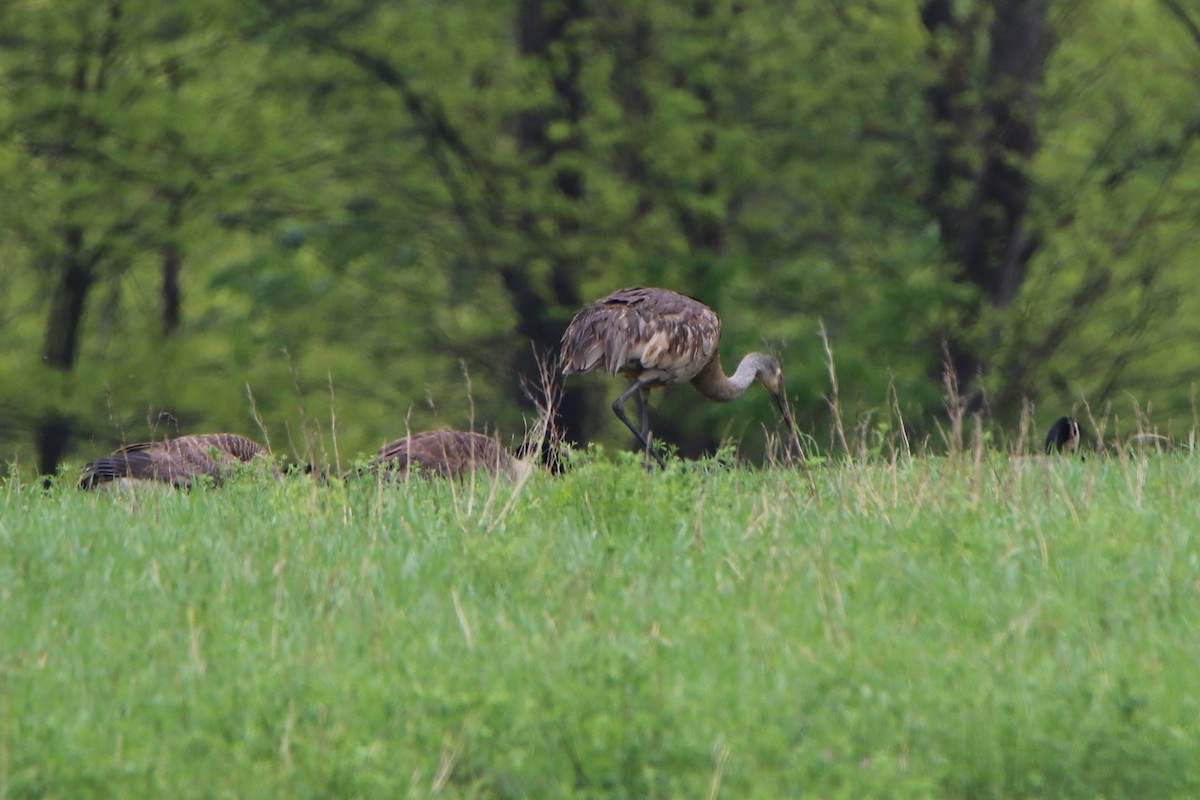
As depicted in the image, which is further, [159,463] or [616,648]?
[159,463]

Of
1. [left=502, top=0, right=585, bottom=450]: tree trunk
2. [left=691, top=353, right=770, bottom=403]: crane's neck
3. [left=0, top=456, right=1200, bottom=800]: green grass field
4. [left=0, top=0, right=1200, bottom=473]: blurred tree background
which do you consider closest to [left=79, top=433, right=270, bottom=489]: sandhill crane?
[left=0, top=456, right=1200, bottom=800]: green grass field

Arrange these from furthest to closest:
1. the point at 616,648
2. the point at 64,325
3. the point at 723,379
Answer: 1. the point at 64,325
2. the point at 723,379
3. the point at 616,648

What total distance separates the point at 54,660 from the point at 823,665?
7.91 ft

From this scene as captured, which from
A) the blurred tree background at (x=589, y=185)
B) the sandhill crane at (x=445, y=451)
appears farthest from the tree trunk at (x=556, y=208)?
the sandhill crane at (x=445, y=451)

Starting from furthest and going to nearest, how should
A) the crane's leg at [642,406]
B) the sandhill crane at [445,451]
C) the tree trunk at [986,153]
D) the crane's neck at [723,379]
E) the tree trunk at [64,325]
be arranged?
1. the tree trunk at [64,325]
2. the tree trunk at [986,153]
3. the crane's neck at [723,379]
4. the crane's leg at [642,406]
5. the sandhill crane at [445,451]

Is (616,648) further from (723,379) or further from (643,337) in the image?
(723,379)

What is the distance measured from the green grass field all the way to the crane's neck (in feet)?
18.3

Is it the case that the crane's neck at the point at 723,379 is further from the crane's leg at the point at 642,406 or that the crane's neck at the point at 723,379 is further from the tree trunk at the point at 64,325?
the tree trunk at the point at 64,325

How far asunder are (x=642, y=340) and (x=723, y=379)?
5.44 feet

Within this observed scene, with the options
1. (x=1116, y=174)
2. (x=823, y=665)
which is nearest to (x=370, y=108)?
(x=1116, y=174)

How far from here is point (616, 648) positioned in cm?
514

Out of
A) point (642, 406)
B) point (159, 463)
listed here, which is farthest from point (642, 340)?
point (159, 463)

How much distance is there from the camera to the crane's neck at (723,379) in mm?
12750

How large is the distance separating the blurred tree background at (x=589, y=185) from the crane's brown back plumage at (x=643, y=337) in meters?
6.69
